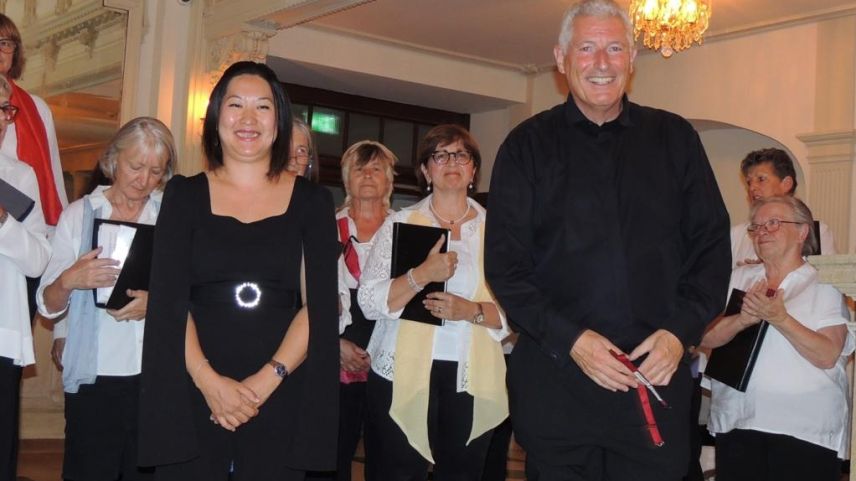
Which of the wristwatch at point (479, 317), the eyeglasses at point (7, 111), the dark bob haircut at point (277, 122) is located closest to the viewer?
the dark bob haircut at point (277, 122)

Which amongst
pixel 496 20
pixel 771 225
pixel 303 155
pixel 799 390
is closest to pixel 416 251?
pixel 303 155

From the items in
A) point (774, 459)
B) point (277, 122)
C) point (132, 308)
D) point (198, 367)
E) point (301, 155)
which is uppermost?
point (301, 155)

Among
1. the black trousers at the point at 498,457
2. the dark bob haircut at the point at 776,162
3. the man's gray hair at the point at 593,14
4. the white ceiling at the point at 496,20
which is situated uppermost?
the white ceiling at the point at 496,20

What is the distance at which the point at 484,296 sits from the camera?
3777mm

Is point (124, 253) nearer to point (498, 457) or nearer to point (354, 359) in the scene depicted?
point (354, 359)

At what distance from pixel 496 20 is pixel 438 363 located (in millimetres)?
6319

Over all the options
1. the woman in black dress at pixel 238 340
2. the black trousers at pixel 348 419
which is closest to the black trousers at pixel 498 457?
the black trousers at pixel 348 419

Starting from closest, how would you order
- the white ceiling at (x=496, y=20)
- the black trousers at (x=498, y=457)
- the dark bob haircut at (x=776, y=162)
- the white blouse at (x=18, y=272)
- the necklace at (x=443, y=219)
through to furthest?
1. the white blouse at (x=18, y=272)
2. the necklace at (x=443, y=219)
3. the black trousers at (x=498, y=457)
4. the dark bob haircut at (x=776, y=162)
5. the white ceiling at (x=496, y=20)

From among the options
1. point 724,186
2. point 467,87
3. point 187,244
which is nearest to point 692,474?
point 187,244

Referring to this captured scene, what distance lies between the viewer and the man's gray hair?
2457 mm

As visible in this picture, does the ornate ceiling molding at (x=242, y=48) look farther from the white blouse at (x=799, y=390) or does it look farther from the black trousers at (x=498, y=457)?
the white blouse at (x=799, y=390)

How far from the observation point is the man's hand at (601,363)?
88.8 inches

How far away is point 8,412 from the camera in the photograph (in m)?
3.11

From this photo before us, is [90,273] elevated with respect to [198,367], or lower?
elevated
